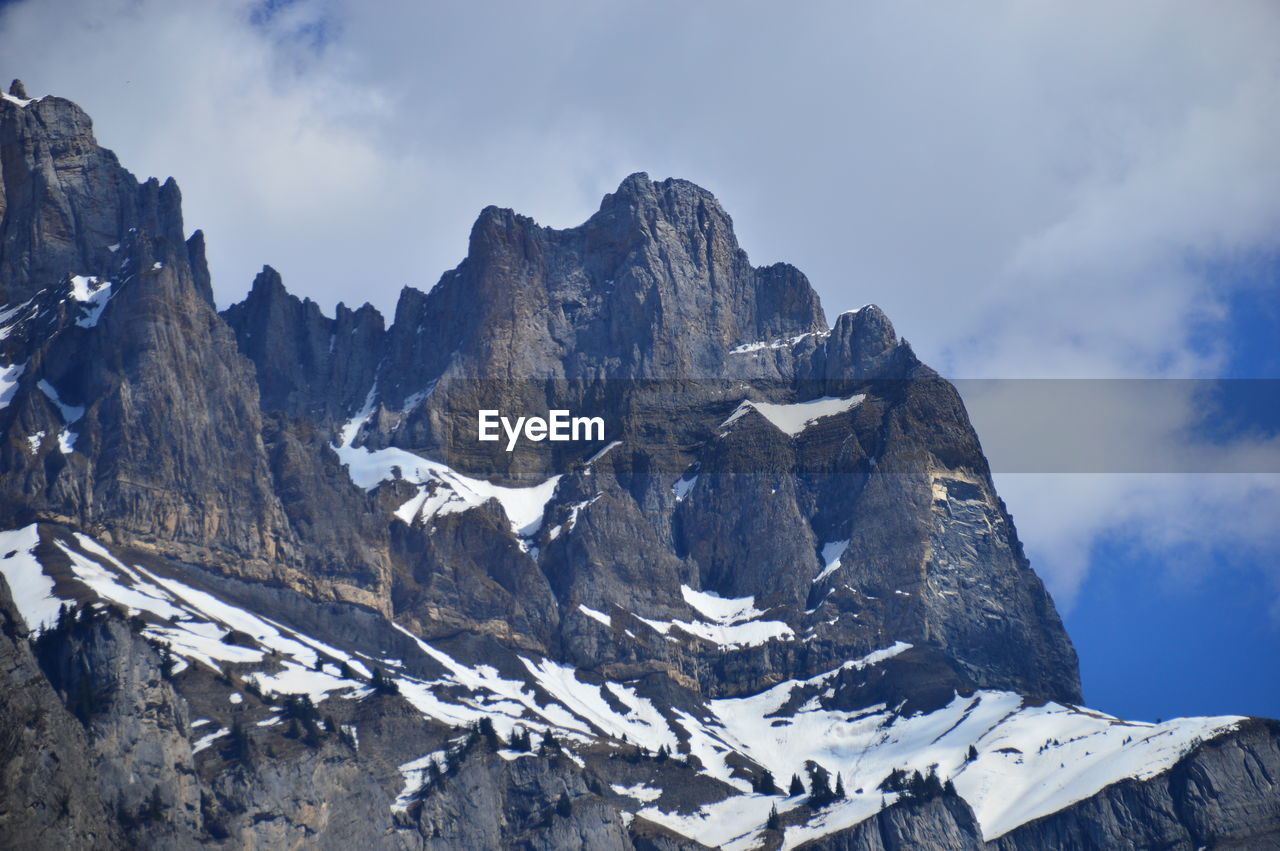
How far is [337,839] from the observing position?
19025 centimetres

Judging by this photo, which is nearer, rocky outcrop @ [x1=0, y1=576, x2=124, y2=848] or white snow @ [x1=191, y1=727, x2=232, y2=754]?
rocky outcrop @ [x1=0, y1=576, x2=124, y2=848]

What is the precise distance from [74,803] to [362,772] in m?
68.6

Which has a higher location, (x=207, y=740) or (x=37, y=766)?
(x=207, y=740)

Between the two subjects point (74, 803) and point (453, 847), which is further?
point (453, 847)

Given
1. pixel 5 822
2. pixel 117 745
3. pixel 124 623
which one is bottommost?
pixel 5 822

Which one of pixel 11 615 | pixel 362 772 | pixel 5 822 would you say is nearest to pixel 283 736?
pixel 362 772

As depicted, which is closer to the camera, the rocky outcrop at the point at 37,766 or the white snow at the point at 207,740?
the rocky outcrop at the point at 37,766

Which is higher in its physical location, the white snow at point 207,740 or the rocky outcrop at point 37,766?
the white snow at point 207,740

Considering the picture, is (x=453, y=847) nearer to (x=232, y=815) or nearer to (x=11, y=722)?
(x=232, y=815)

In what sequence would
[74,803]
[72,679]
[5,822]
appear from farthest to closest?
1. [72,679]
2. [74,803]
3. [5,822]

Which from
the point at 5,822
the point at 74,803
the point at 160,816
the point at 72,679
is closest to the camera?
the point at 5,822

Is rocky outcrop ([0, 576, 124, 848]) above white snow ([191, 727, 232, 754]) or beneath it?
beneath

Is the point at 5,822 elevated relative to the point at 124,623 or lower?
lower

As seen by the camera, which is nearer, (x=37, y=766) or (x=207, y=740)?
(x=37, y=766)
